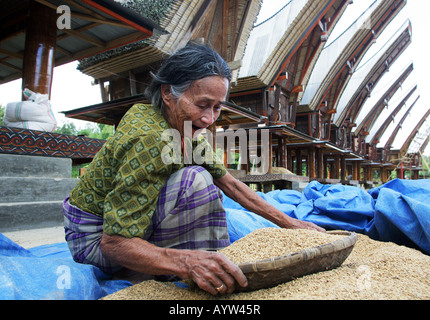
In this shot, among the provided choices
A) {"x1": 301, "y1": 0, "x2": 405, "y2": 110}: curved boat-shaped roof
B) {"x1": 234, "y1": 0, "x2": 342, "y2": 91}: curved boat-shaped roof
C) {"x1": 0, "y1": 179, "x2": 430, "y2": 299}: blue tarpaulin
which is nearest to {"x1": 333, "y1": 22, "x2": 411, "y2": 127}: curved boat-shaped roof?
{"x1": 301, "y1": 0, "x2": 405, "y2": 110}: curved boat-shaped roof

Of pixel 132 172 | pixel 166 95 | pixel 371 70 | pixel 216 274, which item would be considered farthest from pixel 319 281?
pixel 371 70

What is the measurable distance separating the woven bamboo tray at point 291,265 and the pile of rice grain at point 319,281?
22mm

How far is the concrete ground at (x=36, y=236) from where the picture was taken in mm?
1953

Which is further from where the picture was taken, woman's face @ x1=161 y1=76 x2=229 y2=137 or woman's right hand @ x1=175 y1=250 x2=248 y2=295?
woman's face @ x1=161 y1=76 x2=229 y2=137

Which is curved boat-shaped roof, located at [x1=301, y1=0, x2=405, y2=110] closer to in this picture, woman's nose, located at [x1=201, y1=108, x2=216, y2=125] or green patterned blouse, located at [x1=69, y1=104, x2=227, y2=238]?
woman's nose, located at [x1=201, y1=108, x2=216, y2=125]

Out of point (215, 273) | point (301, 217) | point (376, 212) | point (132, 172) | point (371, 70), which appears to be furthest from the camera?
point (371, 70)

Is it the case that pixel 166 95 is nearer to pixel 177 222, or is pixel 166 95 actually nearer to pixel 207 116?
pixel 207 116

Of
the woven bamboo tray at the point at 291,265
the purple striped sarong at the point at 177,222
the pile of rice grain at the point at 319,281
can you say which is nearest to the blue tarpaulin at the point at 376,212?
the pile of rice grain at the point at 319,281

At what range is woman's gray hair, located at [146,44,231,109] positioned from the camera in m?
1.15

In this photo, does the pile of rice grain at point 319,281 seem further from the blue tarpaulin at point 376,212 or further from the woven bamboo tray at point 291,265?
the blue tarpaulin at point 376,212

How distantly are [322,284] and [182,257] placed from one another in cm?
45

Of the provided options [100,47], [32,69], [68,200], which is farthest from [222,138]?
[68,200]

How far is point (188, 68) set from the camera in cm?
115

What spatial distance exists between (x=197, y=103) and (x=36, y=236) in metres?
1.78
